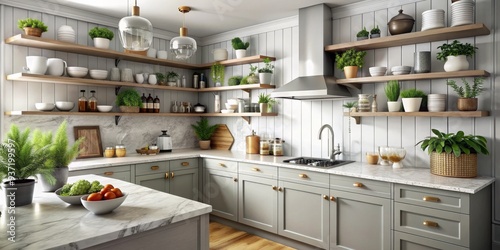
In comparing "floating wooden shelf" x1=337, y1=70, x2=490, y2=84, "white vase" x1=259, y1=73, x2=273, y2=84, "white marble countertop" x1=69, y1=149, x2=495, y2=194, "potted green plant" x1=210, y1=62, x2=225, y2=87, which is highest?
"potted green plant" x1=210, y1=62, x2=225, y2=87

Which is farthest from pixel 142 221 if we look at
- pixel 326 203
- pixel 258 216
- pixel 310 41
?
pixel 310 41

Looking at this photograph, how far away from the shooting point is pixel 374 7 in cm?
336

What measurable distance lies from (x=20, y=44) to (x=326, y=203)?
11.0ft

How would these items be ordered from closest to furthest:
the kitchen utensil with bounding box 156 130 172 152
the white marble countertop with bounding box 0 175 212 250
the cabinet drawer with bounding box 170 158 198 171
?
the white marble countertop with bounding box 0 175 212 250
the cabinet drawer with bounding box 170 158 198 171
the kitchen utensil with bounding box 156 130 172 152

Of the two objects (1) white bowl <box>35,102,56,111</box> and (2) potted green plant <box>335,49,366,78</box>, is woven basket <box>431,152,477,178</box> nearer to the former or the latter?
(2) potted green plant <box>335,49,366,78</box>

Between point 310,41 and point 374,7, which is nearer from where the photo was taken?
point 374,7

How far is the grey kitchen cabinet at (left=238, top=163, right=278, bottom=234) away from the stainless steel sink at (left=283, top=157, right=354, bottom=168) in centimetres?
29

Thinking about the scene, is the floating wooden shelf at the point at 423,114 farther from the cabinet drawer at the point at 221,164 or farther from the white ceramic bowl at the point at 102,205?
the white ceramic bowl at the point at 102,205

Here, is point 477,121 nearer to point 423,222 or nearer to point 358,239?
point 423,222

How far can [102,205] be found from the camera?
1.58 meters

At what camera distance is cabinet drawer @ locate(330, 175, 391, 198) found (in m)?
2.67

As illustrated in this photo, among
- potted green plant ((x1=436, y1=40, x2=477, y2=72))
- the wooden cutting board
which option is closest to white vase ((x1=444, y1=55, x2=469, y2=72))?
potted green plant ((x1=436, y1=40, x2=477, y2=72))

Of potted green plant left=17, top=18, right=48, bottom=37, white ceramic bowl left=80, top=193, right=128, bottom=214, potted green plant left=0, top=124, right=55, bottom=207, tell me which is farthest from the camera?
potted green plant left=17, top=18, right=48, bottom=37

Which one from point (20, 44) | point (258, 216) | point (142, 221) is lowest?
point (258, 216)
